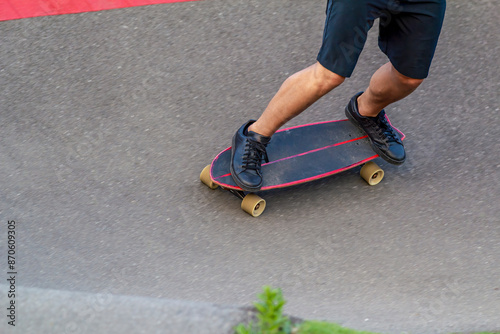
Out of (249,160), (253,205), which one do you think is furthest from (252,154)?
(253,205)

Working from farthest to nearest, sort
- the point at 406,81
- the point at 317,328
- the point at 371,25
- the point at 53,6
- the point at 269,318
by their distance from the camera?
the point at 53,6 → the point at 406,81 → the point at 371,25 → the point at 317,328 → the point at 269,318

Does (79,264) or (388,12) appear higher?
(388,12)

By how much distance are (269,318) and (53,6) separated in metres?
4.03

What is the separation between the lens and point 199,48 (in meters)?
4.68

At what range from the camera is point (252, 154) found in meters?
3.43

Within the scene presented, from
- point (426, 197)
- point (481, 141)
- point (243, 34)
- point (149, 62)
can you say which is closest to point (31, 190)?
point (149, 62)

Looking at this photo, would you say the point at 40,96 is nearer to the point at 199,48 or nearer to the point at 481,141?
the point at 199,48

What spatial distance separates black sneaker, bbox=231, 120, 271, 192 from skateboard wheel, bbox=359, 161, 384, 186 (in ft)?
2.37

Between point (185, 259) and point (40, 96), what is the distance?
1.94m

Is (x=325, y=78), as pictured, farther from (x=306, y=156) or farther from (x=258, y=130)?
(x=306, y=156)

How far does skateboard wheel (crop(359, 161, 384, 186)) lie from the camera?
372cm

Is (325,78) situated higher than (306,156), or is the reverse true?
(325,78)

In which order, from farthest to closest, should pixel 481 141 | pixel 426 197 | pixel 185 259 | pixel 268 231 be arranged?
pixel 481 141 → pixel 426 197 → pixel 268 231 → pixel 185 259

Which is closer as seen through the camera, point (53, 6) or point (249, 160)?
point (249, 160)
